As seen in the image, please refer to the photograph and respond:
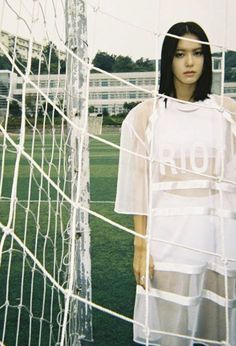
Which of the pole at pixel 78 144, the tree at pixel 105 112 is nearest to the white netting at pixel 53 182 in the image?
the pole at pixel 78 144

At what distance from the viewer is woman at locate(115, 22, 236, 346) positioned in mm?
896

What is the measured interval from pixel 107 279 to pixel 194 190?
125 cm

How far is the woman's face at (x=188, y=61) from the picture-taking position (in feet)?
2.96

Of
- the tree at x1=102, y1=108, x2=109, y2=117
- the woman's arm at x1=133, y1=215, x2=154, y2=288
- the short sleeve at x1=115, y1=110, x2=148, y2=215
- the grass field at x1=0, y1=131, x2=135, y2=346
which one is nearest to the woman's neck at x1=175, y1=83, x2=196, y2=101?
the short sleeve at x1=115, y1=110, x2=148, y2=215

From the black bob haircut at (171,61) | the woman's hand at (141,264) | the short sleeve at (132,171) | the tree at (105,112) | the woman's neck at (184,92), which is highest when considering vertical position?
the tree at (105,112)

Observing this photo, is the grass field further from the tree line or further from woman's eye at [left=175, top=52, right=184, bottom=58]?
woman's eye at [left=175, top=52, right=184, bottom=58]

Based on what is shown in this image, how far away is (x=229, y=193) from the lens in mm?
910

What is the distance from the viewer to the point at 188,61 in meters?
0.90

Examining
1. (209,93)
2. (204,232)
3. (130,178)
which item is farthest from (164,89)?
(204,232)

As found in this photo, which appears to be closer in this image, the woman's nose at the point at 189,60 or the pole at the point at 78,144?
the woman's nose at the point at 189,60

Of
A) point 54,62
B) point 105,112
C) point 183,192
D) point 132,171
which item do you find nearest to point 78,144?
point 132,171

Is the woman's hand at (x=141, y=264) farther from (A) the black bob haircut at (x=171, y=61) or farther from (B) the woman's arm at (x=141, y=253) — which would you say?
A: (A) the black bob haircut at (x=171, y=61)

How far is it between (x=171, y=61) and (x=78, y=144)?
17.0 inches

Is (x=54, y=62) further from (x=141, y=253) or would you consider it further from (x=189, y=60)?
(x=141, y=253)
